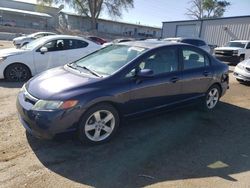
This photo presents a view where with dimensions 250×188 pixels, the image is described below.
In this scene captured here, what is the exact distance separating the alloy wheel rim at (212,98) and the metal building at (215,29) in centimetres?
2138

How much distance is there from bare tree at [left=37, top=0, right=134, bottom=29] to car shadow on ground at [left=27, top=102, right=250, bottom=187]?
1902 inches

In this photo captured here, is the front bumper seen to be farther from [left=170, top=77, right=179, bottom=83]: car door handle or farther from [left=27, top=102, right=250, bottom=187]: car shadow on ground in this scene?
[left=170, top=77, right=179, bottom=83]: car door handle

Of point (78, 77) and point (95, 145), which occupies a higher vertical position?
point (78, 77)

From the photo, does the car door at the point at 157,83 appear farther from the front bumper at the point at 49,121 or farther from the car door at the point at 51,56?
the car door at the point at 51,56

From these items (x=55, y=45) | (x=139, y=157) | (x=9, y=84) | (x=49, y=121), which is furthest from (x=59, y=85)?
(x=55, y=45)

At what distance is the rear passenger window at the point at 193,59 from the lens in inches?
208

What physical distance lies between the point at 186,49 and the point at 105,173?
3097mm

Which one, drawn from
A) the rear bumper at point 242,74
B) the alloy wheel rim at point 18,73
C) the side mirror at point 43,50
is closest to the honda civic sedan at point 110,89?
the side mirror at point 43,50

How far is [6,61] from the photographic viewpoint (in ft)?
25.6

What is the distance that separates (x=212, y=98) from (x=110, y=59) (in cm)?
273

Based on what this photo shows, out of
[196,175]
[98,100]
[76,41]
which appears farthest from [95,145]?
[76,41]

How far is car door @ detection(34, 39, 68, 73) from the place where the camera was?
8.36 metres

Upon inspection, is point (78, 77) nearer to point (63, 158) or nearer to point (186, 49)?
point (63, 158)

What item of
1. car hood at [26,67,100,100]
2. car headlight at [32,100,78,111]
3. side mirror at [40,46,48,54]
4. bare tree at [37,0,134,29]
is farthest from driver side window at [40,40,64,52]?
bare tree at [37,0,134,29]
